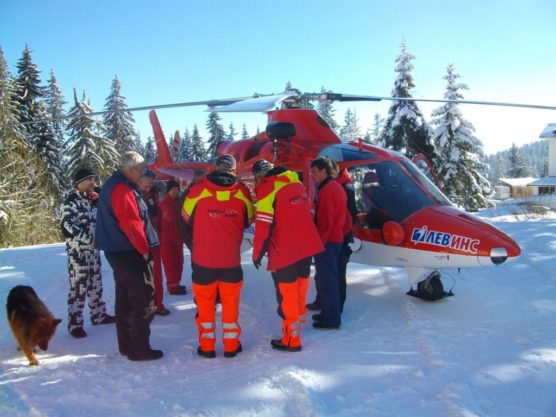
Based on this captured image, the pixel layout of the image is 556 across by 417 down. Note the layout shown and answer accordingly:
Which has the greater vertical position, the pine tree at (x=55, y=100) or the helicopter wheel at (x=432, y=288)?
the pine tree at (x=55, y=100)

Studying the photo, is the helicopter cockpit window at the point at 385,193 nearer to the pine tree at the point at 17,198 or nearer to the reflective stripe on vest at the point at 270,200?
the reflective stripe on vest at the point at 270,200

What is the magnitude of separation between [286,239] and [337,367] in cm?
135

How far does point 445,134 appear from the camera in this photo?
25.7 meters

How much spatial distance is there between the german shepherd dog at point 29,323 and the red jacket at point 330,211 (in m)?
3.08

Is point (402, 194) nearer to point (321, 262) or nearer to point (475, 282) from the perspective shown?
point (321, 262)

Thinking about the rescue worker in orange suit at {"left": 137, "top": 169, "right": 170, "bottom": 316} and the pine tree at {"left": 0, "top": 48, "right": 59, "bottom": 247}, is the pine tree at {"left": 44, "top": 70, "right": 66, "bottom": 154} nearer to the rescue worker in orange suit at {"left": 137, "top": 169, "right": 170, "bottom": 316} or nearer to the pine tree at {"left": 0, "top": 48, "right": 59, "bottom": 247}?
the pine tree at {"left": 0, "top": 48, "right": 59, "bottom": 247}

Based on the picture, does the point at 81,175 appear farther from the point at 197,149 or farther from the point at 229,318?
the point at 197,149

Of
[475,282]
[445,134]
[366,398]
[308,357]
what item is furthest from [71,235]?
[445,134]

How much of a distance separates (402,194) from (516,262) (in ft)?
11.0

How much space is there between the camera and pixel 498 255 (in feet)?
16.3

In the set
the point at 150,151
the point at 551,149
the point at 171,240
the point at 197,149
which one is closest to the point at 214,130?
the point at 197,149

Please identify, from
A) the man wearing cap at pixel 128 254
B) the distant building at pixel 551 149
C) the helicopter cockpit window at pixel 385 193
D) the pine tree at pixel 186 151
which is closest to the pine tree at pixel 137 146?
the pine tree at pixel 186 151

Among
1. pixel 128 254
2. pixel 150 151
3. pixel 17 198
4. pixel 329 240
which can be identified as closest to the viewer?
pixel 128 254

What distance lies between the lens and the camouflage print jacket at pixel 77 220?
16.0 ft
